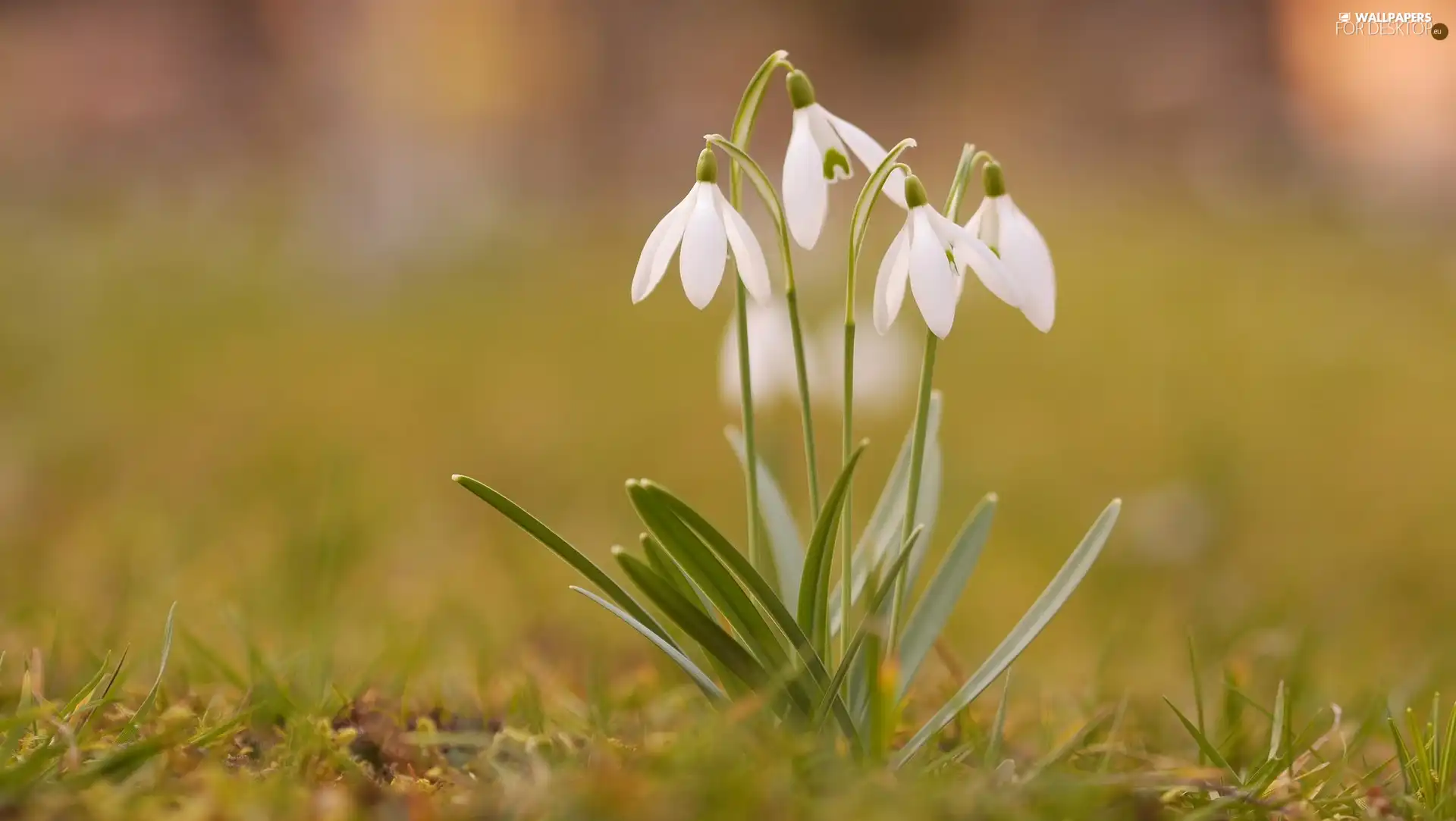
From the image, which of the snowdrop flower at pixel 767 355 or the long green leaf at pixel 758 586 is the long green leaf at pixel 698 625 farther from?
the snowdrop flower at pixel 767 355

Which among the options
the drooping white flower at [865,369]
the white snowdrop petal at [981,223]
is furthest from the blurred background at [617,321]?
the white snowdrop petal at [981,223]

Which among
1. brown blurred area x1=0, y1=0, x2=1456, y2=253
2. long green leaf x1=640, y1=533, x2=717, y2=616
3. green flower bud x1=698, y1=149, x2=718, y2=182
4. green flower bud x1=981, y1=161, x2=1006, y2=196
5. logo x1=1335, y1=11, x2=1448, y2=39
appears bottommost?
long green leaf x1=640, y1=533, x2=717, y2=616

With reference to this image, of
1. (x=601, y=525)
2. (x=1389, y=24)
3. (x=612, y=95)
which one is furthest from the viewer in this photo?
(x=612, y=95)

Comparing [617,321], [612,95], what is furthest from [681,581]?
[612,95]

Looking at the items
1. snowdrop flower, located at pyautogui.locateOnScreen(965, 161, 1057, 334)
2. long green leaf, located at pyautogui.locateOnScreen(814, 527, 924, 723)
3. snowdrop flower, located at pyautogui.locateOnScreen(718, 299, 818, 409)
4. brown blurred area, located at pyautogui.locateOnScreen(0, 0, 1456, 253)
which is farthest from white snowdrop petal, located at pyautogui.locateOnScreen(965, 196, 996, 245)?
brown blurred area, located at pyautogui.locateOnScreen(0, 0, 1456, 253)

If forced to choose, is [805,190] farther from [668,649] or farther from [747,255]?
[668,649]

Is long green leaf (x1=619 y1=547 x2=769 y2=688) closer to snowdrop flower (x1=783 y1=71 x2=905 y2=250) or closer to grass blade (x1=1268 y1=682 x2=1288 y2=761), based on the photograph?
snowdrop flower (x1=783 y1=71 x2=905 y2=250)
